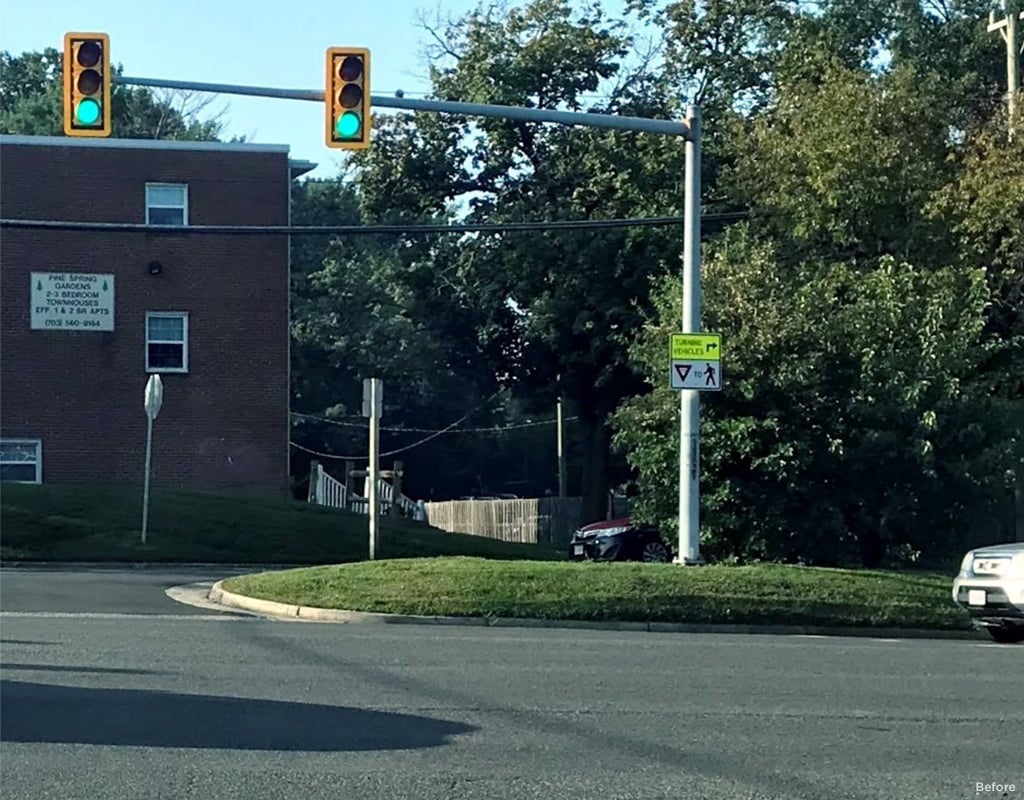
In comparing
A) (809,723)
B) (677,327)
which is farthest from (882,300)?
(809,723)

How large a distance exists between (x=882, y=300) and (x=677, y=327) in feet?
9.55

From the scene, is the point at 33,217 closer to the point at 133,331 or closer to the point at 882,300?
the point at 133,331

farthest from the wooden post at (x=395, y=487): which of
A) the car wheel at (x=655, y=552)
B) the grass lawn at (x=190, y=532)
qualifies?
the car wheel at (x=655, y=552)

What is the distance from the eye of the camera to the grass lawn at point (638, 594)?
17.0 m

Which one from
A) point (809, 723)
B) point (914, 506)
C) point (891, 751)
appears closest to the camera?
point (891, 751)

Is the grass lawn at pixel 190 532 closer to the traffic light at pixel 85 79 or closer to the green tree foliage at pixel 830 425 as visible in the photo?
the green tree foliage at pixel 830 425

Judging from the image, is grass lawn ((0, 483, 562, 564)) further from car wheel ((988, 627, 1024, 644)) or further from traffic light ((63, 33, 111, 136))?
car wheel ((988, 627, 1024, 644))

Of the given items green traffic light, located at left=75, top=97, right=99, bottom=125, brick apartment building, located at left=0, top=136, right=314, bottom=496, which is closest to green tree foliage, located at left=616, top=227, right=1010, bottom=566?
green traffic light, located at left=75, top=97, right=99, bottom=125

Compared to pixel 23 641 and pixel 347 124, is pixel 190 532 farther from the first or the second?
pixel 23 641

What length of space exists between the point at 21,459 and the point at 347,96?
70.6 ft

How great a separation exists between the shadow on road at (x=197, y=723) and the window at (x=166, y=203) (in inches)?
1018

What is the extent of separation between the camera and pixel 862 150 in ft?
86.0

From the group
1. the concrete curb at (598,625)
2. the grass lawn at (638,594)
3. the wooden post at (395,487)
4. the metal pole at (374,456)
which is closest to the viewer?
the concrete curb at (598,625)

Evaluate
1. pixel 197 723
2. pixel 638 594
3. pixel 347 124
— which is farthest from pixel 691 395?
pixel 197 723
